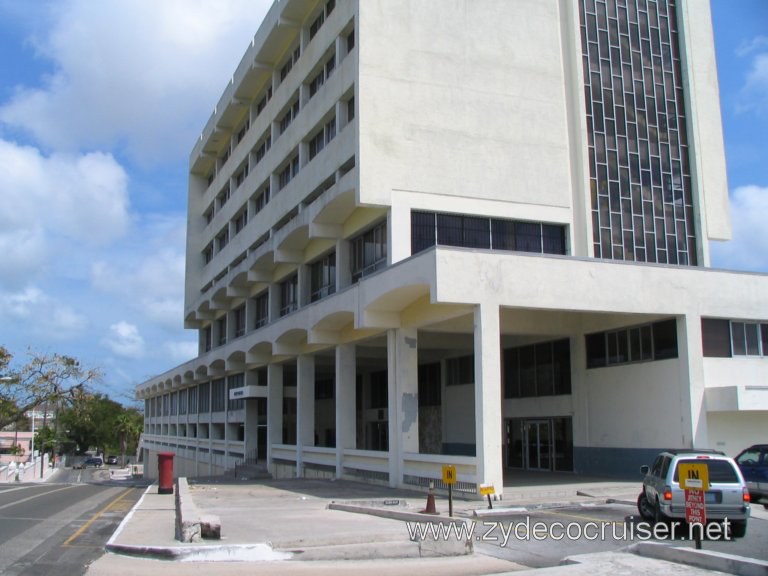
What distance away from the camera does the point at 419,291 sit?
2461 centimetres

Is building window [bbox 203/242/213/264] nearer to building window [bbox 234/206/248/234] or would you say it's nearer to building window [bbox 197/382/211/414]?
building window [bbox 234/206/248/234]

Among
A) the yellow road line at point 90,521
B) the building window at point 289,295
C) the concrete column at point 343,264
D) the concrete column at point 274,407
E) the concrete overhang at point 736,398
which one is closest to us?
the yellow road line at point 90,521

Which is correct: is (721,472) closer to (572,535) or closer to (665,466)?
(665,466)

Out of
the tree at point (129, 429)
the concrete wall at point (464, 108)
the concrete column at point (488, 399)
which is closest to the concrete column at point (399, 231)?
the concrete wall at point (464, 108)

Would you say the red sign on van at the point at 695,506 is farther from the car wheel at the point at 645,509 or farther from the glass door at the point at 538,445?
the glass door at the point at 538,445

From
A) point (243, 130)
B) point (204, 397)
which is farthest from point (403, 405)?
point (204, 397)

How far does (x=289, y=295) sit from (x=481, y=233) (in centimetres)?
1512

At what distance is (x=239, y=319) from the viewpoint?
52.2 meters

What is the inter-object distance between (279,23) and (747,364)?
85.1 feet

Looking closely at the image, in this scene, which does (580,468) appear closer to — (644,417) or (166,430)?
(644,417)

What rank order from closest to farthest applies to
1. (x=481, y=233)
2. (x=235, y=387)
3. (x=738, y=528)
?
(x=738, y=528) < (x=481, y=233) < (x=235, y=387)

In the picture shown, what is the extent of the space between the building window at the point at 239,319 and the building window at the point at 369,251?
20.6 metres

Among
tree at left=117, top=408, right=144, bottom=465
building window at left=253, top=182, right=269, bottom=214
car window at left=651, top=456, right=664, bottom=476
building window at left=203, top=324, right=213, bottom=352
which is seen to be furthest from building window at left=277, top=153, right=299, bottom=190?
tree at left=117, top=408, right=144, bottom=465

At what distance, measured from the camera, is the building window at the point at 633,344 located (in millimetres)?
25250
